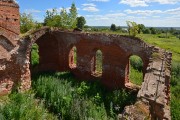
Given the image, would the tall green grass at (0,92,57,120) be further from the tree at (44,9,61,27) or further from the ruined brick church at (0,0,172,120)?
the tree at (44,9,61,27)

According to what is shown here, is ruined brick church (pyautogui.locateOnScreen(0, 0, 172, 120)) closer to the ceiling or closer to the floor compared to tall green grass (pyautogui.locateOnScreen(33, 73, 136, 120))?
closer to the ceiling

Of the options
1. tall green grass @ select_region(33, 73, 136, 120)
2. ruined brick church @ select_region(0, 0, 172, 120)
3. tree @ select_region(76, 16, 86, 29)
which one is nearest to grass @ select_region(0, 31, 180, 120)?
tall green grass @ select_region(33, 73, 136, 120)

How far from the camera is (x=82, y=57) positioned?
1789 centimetres

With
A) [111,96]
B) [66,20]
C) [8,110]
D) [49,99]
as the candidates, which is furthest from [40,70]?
[66,20]

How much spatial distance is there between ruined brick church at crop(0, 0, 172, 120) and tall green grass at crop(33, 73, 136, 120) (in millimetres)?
1160

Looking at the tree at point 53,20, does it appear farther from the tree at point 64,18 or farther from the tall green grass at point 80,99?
the tall green grass at point 80,99

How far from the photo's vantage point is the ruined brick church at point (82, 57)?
41.8 ft

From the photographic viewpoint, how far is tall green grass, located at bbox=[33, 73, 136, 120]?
1185 cm

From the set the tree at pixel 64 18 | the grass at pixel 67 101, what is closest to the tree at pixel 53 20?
the tree at pixel 64 18

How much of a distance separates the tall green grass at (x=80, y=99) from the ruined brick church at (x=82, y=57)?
116 cm

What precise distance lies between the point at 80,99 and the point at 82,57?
5.32 meters

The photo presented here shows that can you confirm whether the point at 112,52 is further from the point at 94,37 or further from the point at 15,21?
the point at 15,21

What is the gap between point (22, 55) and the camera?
15.3m

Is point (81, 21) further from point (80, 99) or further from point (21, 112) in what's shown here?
point (21, 112)
